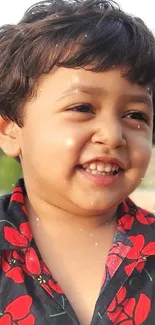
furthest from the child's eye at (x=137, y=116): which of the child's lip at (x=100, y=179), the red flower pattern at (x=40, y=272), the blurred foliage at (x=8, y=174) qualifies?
the blurred foliage at (x=8, y=174)

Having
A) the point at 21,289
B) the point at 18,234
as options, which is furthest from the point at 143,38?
the point at 21,289

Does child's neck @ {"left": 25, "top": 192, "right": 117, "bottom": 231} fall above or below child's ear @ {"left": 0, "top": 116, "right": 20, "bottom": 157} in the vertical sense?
below

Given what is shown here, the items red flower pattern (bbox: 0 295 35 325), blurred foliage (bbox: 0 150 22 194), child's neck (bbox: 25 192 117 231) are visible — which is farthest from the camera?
blurred foliage (bbox: 0 150 22 194)

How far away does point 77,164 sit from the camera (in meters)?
1.75

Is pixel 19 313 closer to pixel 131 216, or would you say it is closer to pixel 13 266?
pixel 13 266

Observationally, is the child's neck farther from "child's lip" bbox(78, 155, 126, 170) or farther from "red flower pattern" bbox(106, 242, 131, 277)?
"child's lip" bbox(78, 155, 126, 170)

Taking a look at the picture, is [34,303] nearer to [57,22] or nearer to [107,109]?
[107,109]

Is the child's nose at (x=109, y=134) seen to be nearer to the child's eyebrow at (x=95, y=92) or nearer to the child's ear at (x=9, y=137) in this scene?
the child's eyebrow at (x=95, y=92)

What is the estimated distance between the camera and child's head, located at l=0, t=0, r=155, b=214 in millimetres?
1739

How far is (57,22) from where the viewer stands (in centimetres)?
189

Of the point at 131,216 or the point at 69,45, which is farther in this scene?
the point at 131,216

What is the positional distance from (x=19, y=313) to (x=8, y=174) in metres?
4.21

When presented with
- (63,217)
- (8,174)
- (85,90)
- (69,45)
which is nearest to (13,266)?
(63,217)

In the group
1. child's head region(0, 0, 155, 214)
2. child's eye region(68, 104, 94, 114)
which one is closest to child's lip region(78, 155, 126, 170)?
child's head region(0, 0, 155, 214)
